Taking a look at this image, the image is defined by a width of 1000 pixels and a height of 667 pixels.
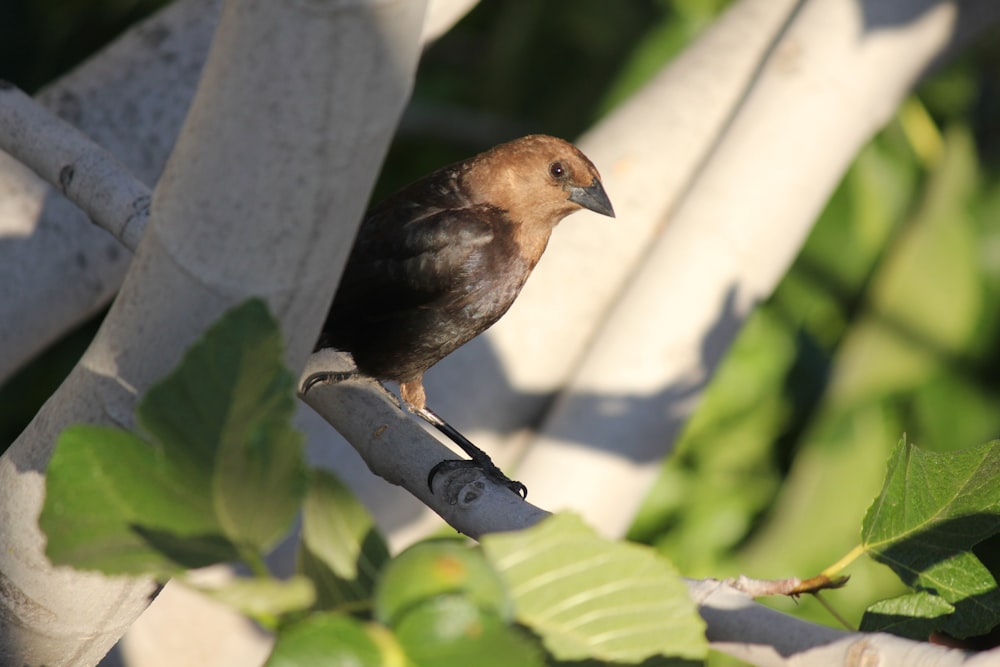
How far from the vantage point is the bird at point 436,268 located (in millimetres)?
1926

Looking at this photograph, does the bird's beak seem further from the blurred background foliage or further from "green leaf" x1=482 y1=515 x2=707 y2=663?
"green leaf" x1=482 y1=515 x2=707 y2=663

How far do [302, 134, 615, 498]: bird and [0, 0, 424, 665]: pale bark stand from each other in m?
0.94

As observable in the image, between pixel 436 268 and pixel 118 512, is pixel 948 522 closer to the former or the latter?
pixel 118 512

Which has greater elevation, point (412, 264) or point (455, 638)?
point (412, 264)

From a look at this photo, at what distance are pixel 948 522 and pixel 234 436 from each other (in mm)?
624

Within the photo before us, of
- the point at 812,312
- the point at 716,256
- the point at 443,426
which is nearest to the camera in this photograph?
the point at 443,426

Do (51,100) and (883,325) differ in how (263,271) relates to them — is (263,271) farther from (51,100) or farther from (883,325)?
(883,325)

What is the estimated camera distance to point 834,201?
Result: 331cm

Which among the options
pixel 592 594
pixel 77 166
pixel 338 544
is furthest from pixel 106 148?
pixel 592 594

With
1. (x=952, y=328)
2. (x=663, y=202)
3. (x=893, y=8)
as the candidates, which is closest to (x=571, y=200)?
(x=663, y=202)

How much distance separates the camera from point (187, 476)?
67 cm

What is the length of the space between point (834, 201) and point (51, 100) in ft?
7.15

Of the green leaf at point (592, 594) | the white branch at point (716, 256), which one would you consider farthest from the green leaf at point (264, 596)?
the white branch at point (716, 256)

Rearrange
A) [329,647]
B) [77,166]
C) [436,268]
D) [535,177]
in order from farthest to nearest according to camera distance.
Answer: [535,177]
[436,268]
[77,166]
[329,647]
